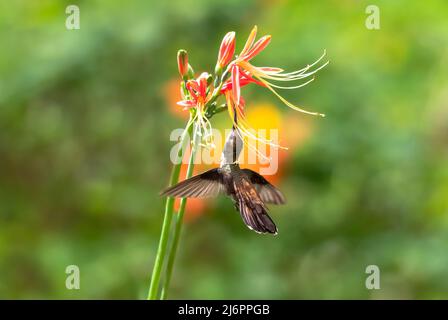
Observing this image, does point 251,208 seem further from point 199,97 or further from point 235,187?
point 199,97

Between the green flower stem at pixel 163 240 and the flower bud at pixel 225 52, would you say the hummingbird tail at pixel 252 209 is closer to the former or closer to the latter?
the green flower stem at pixel 163 240

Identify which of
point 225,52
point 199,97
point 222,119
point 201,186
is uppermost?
point 222,119

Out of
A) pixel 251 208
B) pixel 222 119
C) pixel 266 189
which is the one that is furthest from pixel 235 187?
pixel 222 119

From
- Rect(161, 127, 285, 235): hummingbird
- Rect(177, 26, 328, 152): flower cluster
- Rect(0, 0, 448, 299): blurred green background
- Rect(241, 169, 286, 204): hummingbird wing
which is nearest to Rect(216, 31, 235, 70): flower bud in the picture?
Rect(177, 26, 328, 152): flower cluster

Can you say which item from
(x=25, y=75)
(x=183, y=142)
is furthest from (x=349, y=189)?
(x=183, y=142)

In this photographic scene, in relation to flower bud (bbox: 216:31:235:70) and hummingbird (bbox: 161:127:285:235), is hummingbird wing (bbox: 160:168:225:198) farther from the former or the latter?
flower bud (bbox: 216:31:235:70)
